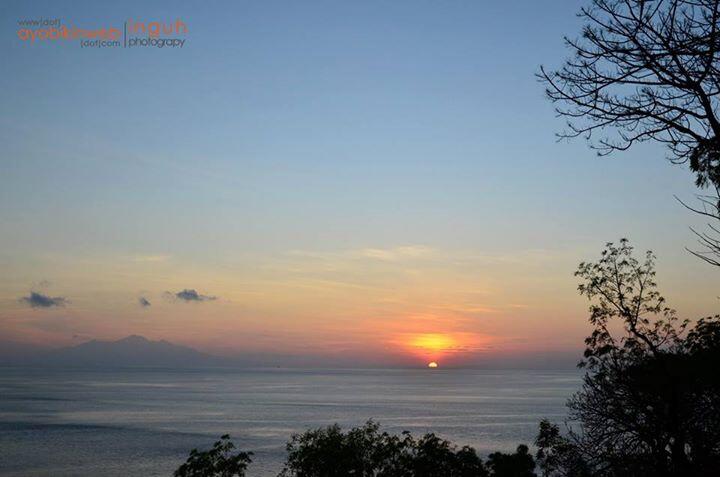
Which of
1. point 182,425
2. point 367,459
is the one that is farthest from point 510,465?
point 182,425

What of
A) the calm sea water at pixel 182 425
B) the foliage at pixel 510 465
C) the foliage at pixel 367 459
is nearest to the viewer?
the foliage at pixel 367 459

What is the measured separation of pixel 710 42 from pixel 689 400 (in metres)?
14.9

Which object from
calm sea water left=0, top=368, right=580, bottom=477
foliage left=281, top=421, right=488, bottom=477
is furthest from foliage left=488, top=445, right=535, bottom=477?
calm sea water left=0, top=368, right=580, bottom=477

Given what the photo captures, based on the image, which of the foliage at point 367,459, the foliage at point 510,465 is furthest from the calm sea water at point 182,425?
the foliage at point 367,459

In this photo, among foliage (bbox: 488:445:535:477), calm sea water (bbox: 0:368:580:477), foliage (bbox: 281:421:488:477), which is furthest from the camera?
calm sea water (bbox: 0:368:580:477)

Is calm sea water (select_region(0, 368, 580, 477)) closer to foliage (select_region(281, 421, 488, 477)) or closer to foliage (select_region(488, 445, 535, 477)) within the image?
foliage (select_region(488, 445, 535, 477))

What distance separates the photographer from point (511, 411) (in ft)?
523

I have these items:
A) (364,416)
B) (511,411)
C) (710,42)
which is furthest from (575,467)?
(511,411)

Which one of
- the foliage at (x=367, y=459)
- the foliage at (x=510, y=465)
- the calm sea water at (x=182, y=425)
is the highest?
the foliage at (x=367, y=459)

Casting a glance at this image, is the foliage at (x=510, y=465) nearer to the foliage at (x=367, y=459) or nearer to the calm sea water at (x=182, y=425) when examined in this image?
the foliage at (x=367, y=459)

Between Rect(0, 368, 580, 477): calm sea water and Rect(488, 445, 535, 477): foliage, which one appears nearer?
Rect(488, 445, 535, 477): foliage

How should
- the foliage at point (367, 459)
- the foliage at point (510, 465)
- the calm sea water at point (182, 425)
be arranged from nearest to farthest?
the foliage at point (367, 459) < the foliage at point (510, 465) < the calm sea water at point (182, 425)

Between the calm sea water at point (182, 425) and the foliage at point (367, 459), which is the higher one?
the foliage at point (367, 459)

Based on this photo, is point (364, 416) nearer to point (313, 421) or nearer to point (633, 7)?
point (313, 421)
